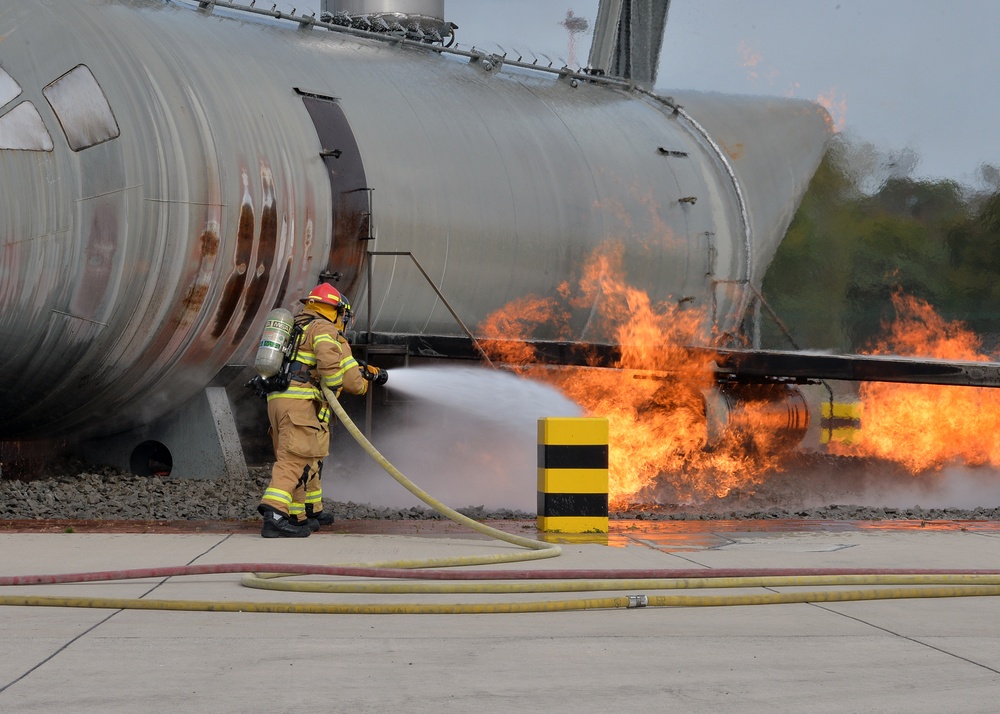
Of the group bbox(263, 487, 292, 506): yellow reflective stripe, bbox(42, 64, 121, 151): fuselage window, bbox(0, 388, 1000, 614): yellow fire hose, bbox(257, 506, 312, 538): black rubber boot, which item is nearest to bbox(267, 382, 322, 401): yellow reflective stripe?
bbox(263, 487, 292, 506): yellow reflective stripe

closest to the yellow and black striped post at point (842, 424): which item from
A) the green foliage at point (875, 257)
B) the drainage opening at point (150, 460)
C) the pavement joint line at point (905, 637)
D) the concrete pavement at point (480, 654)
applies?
the green foliage at point (875, 257)

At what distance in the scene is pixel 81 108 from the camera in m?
8.61

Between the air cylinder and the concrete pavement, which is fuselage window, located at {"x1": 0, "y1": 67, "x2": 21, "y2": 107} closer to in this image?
the air cylinder

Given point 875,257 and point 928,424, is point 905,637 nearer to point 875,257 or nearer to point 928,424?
point 875,257

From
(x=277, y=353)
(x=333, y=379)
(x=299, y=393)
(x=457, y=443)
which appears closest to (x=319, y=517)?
(x=299, y=393)

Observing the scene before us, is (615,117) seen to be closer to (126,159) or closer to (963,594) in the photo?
(126,159)

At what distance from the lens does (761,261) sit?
13.4 m

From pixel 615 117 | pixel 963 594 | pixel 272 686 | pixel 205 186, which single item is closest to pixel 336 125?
pixel 205 186

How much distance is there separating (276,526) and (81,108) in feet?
10.4

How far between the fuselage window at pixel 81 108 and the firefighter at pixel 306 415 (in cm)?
188

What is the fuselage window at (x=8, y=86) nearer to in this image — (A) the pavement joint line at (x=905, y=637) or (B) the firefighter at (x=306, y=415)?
(B) the firefighter at (x=306, y=415)

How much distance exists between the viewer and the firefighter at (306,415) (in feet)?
26.0

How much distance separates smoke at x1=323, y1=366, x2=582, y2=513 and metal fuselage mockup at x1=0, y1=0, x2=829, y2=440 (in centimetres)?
61

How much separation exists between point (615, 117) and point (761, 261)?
2.16 meters
